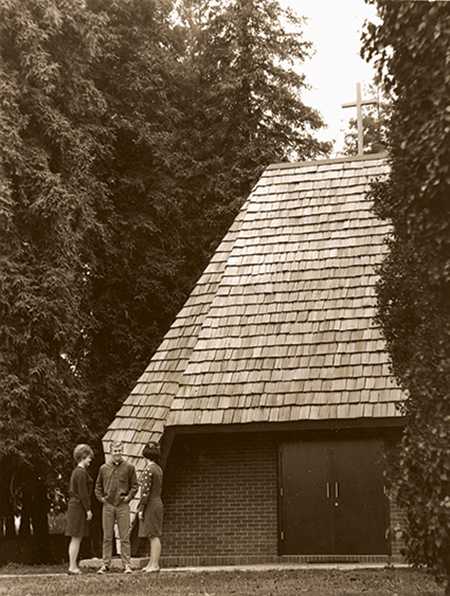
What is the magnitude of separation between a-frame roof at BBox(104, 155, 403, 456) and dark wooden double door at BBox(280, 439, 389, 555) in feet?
3.54

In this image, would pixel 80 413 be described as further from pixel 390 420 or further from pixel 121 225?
pixel 390 420

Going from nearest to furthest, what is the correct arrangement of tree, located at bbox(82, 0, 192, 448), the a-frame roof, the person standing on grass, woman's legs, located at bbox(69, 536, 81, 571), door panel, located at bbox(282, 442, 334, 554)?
the person standing on grass, woman's legs, located at bbox(69, 536, 81, 571), the a-frame roof, door panel, located at bbox(282, 442, 334, 554), tree, located at bbox(82, 0, 192, 448)

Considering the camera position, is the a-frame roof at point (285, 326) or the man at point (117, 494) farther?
the a-frame roof at point (285, 326)

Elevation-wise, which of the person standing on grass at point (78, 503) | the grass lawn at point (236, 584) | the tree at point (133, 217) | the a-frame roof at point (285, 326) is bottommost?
the grass lawn at point (236, 584)

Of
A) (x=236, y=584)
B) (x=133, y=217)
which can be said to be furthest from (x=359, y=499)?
(x=133, y=217)

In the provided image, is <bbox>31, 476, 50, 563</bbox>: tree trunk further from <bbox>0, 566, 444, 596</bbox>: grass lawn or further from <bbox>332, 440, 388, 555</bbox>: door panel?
<bbox>0, 566, 444, 596</bbox>: grass lawn

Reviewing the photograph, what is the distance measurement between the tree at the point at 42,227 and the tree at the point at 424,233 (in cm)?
1347

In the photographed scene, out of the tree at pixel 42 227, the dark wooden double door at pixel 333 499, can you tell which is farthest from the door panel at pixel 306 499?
the tree at pixel 42 227

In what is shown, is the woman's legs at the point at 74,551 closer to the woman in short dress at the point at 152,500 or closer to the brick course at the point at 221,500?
the woman in short dress at the point at 152,500

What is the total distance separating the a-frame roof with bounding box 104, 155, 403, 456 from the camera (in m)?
16.3

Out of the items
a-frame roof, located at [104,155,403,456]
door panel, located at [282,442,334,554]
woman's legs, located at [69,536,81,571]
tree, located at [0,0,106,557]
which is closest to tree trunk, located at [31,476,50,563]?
tree, located at [0,0,106,557]

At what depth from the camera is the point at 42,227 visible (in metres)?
22.8

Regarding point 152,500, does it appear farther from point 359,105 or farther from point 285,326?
point 359,105

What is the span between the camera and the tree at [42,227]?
859 inches
